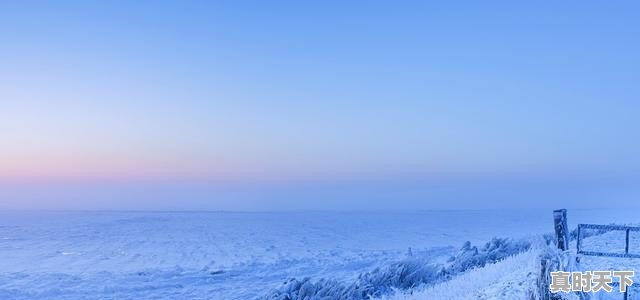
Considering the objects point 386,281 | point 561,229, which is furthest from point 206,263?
point 561,229

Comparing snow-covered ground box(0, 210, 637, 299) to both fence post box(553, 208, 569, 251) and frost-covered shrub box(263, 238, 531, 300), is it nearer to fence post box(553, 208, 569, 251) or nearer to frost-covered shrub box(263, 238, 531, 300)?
fence post box(553, 208, 569, 251)

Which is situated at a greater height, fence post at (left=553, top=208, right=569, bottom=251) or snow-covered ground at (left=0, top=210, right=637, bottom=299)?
fence post at (left=553, top=208, right=569, bottom=251)

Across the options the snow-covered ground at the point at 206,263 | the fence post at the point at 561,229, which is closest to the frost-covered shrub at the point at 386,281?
the snow-covered ground at the point at 206,263

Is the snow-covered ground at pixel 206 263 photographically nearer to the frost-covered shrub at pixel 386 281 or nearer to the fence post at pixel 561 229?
the fence post at pixel 561 229

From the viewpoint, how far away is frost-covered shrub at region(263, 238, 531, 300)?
15.0 m

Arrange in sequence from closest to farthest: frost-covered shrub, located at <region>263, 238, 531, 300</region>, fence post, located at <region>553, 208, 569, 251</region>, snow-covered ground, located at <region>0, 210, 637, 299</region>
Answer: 1. fence post, located at <region>553, 208, 569, 251</region>
2. frost-covered shrub, located at <region>263, 238, 531, 300</region>
3. snow-covered ground, located at <region>0, 210, 637, 299</region>

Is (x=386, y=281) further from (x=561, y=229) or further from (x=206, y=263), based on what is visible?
(x=206, y=263)

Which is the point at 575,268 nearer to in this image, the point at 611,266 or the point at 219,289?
the point at 611,266

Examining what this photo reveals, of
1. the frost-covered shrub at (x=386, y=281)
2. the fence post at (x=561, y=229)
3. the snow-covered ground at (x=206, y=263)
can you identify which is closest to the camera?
the fence post at (x=561, y=229)

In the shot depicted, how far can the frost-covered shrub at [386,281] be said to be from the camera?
1502 cm

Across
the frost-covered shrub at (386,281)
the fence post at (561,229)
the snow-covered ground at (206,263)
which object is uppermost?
the fence post at (561,229)

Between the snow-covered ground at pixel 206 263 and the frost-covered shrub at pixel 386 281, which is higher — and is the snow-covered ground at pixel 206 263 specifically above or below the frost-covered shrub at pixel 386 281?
below

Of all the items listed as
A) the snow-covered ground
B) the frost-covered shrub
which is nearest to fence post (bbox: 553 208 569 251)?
the snow-covered ground

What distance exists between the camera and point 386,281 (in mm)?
16938
